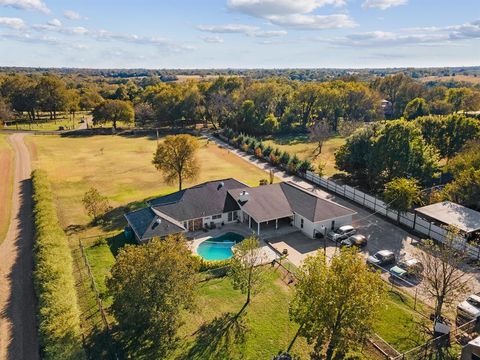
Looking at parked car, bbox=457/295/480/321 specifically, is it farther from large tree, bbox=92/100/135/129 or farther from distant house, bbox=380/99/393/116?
distant house, bbox=380/99/393/116

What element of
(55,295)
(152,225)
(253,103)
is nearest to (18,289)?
A: (55,295)

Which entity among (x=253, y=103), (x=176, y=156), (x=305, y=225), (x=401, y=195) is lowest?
(x=305, y=225)

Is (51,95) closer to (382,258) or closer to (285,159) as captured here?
(285,159)

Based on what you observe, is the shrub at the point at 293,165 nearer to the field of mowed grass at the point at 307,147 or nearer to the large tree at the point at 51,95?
the field of mowed grass at the point at 307,147

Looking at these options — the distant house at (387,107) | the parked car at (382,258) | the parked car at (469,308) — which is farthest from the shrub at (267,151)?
the distant house at (387,107)

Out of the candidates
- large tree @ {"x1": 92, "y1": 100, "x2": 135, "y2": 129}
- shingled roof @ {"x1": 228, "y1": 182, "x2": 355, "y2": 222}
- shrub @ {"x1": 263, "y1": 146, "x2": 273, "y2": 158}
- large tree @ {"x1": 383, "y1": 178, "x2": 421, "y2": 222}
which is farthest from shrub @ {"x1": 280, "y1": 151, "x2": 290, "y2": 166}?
large tree @ {"x1": 92, "y1": 100, "x2": 135, "y2": 129}

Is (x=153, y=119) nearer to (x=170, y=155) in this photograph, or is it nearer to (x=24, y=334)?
(x=170, y=155)

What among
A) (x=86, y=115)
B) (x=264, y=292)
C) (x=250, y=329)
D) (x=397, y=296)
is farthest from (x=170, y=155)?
(x=86, y=115)
